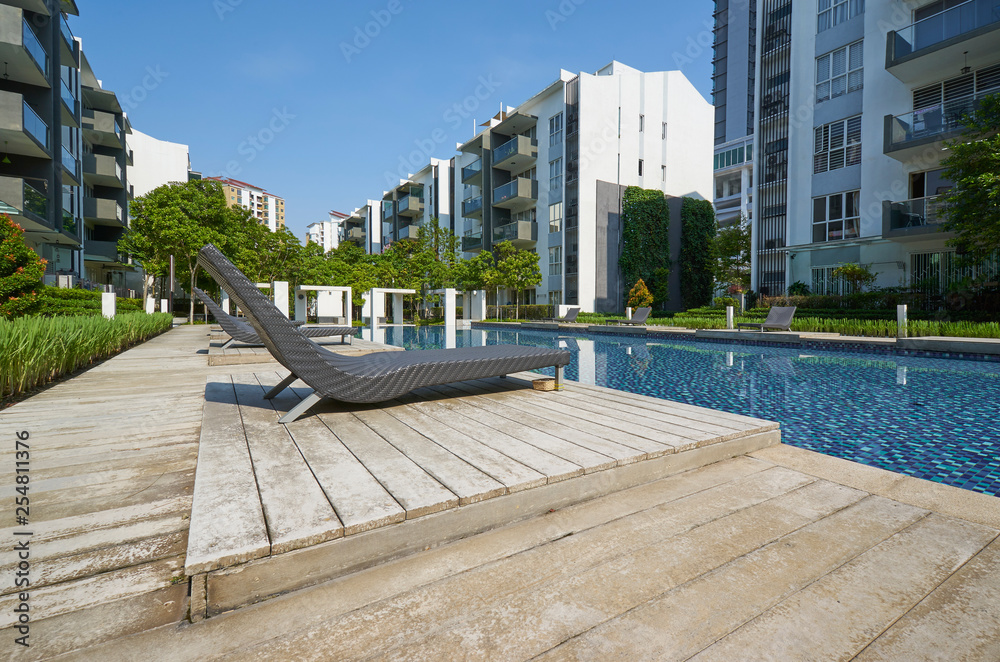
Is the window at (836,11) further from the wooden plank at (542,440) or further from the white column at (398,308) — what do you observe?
the wooden plank at (542,440)

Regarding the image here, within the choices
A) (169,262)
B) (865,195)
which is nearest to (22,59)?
(169,262)

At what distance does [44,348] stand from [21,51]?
59.5ft

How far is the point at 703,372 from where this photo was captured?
8117mm

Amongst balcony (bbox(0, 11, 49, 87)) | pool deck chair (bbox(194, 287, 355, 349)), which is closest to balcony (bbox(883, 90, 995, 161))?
pool deck chair (bbox(194, 287, 355, 349))

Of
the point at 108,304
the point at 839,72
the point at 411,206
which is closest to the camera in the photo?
the point at 108,304

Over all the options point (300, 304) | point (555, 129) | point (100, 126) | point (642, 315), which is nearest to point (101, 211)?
point (100, 126)

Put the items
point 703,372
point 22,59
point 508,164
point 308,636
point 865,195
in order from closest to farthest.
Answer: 1. point 308,636
2. point 703,372
3. point 22,59
4. point 865,195
5. point 508,164

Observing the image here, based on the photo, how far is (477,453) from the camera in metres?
2.43

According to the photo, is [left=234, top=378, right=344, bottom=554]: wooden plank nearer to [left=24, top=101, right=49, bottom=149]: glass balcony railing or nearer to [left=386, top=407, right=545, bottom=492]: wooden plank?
[left=386, top=407, right=545, bottom=492]: wooden plank

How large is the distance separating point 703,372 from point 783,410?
9.40ft

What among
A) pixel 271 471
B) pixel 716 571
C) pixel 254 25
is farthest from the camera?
pixel 254 25

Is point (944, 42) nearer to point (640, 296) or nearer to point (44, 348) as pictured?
point (640, 296)

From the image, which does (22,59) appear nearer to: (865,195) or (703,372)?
(703,372)

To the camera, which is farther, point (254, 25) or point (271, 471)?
point (254, 25)
